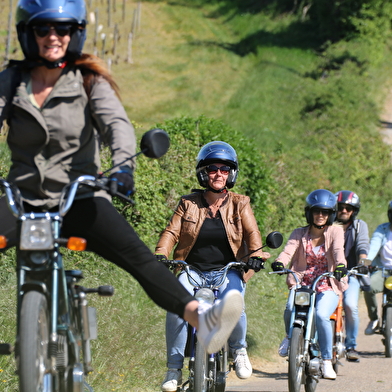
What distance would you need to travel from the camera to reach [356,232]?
9.31 metres

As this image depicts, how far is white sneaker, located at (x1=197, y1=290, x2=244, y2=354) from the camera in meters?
4.09

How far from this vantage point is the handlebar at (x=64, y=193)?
387cm

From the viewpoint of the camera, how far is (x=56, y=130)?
4.02 m

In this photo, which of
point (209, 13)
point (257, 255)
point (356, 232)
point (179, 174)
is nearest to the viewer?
point (257, 255)

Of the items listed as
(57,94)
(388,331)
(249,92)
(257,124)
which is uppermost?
(249,92)

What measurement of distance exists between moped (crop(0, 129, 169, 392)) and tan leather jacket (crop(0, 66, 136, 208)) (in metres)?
0.12

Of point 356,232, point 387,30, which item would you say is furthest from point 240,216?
point 387,30

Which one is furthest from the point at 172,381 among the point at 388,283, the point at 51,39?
the point at 388,283

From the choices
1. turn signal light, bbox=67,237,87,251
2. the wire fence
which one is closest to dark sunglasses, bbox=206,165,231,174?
turn signal light, bbox=67,237,87,251

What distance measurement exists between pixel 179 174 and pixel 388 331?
4.04m

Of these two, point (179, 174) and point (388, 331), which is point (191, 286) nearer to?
point (388, 331)

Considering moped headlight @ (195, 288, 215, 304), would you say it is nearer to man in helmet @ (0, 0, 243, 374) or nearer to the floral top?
man in helmet @ (0, 0, 243, 374)

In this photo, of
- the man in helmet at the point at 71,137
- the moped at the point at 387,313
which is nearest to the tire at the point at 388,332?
the moped at the point at 387,313

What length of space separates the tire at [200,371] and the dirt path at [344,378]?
1.75 m
